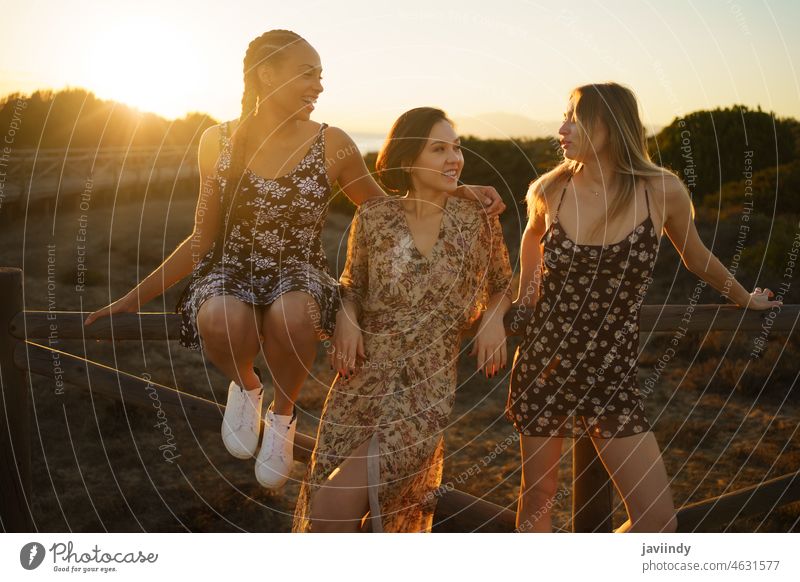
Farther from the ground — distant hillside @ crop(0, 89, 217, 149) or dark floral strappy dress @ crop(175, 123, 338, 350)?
distant hillside @ crop(0, 89, 217, 149)

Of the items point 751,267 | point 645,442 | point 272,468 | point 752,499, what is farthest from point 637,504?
point 751,267

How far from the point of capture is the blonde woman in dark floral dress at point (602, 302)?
3172 millimetres

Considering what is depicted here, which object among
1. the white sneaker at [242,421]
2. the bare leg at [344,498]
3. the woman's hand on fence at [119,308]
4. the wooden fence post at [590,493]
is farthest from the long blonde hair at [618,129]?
the woman's hand on fence at [119,308]

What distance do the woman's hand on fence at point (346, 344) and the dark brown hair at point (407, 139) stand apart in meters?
0.58

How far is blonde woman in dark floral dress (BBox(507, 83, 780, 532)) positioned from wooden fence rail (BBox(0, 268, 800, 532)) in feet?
0.78

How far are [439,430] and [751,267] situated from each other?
10475mm

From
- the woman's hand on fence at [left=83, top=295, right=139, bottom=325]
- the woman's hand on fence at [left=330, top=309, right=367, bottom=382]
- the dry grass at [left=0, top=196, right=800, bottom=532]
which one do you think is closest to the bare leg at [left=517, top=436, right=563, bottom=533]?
the woman's hand on fence at [left=330, top=309, right=367, bottom=382]

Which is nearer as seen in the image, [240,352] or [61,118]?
[240,352]

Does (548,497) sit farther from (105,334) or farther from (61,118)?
(61,118)

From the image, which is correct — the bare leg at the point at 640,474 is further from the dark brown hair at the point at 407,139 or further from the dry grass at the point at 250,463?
the dry grass at the point at 250,463

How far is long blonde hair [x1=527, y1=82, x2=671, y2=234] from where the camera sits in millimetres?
3168

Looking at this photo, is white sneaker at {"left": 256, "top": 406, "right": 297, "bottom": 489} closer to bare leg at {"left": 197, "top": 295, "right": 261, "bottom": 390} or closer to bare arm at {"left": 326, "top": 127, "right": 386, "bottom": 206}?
bare leg at {"left": 197, "top": 295, "right": 261, "bottom": 390}

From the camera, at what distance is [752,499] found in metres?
3.99

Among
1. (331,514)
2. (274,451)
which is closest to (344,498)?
(331,514)
